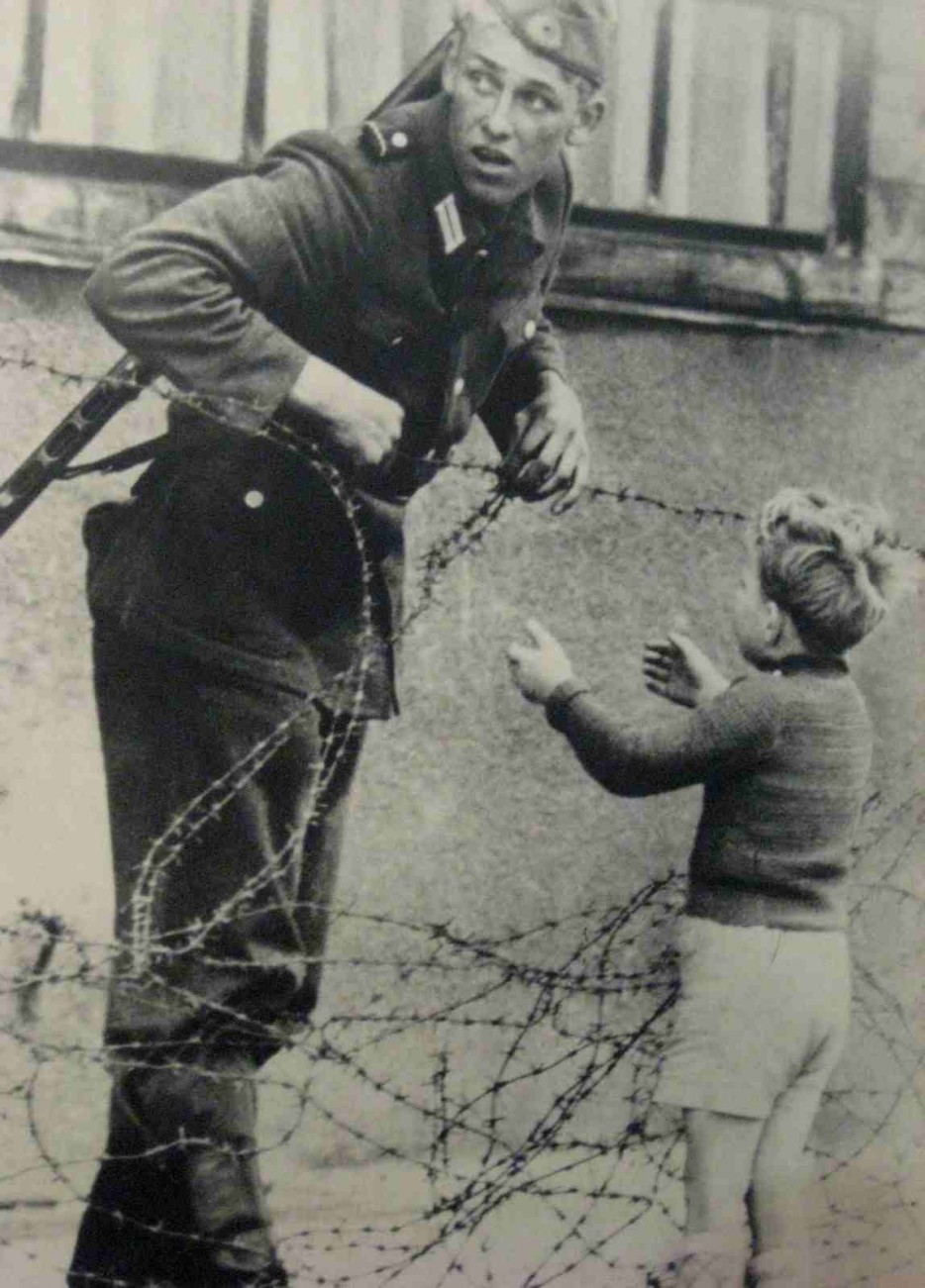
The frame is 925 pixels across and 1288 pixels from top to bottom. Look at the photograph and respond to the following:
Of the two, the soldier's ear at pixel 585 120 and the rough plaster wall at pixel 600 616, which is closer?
the soldier's ear at pixel 585 120

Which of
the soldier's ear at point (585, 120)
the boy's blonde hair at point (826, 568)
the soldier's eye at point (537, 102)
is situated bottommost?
the boy's blonde hair at point (826, 568)

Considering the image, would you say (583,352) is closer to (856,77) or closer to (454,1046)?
(856,77)

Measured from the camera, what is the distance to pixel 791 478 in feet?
9.52

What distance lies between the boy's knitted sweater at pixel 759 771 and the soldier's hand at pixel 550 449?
0.32 metres

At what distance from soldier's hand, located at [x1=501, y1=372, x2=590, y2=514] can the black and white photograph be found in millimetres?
11

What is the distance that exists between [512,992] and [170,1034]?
621 mm

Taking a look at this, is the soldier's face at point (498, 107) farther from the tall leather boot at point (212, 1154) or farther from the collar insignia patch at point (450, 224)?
the tall leather boot at point (212, 1154)

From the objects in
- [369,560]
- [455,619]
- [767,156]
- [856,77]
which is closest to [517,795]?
[455,619]

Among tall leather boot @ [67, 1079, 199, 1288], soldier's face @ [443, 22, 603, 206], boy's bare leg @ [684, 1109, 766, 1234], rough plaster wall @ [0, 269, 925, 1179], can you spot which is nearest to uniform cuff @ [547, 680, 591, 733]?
rough plaster wall @ [0, 269, 925, 1179]

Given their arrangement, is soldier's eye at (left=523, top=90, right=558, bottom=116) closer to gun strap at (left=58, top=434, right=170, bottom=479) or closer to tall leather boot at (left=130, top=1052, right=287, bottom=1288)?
gun strap at (left=58, top=434, right=170, bottom=479)

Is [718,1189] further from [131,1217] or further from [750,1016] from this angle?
[131,1217]

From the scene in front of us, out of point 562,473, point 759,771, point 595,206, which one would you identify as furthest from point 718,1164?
point 595,206

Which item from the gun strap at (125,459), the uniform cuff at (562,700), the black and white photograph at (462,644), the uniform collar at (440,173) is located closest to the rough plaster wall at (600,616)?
the black and white photograph at (462,644)

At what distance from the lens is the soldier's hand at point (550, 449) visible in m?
2.71
